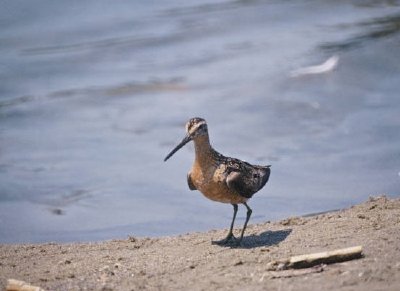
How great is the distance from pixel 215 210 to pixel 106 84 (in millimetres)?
5798

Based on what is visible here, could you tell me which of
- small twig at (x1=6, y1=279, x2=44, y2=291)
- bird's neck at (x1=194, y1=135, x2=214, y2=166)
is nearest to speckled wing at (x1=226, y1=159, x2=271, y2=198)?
bird's neck at (x1=194, y1=135, x2=214, y2=166)

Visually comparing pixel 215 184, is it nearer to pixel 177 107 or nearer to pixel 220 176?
pixel 220 176

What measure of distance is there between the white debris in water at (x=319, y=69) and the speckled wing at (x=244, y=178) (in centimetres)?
675

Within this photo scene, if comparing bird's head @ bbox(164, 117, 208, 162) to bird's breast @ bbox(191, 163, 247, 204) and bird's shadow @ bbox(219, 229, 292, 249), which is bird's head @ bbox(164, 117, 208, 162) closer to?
bird's breast @ bbox(191, 163, 247, 204)

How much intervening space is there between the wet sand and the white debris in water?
622 cm

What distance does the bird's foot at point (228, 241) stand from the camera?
9.01 m

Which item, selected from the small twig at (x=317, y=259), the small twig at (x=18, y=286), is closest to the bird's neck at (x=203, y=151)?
the small twig at (x=317, y=259)

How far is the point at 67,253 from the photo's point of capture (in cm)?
916

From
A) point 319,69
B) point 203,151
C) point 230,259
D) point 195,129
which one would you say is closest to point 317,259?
point 230,259

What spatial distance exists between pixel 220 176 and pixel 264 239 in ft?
2.31

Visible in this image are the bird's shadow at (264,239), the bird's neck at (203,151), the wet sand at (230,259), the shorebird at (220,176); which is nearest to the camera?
the wet sand at (230,259)

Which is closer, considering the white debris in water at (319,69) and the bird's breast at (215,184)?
the bird's breast at (215,184)

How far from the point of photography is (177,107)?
1530 cm

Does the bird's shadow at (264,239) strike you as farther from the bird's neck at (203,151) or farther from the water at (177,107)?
the water at (177,107)
